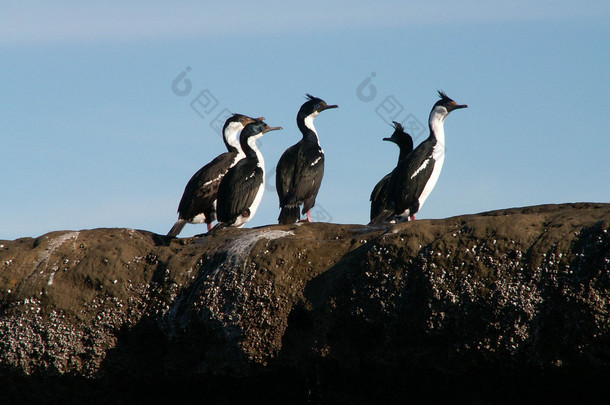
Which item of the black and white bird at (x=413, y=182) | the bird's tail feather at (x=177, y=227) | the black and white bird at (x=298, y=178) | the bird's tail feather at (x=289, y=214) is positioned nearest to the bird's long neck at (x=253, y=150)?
the black and white bird at (x=298, y=178)

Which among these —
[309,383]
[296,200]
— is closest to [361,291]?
[309,383]

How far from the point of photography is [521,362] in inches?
242

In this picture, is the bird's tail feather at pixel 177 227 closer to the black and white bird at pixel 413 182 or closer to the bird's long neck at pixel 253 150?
the bird's long neck at pixel 253 150

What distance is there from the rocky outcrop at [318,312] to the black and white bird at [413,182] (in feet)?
9.54

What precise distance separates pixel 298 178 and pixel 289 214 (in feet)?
1.80

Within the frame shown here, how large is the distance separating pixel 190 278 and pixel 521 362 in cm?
319

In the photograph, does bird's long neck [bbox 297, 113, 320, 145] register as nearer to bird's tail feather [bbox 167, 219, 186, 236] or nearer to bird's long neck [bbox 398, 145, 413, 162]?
Result: bird's long neck [bbox 398, 145, 413, 162]

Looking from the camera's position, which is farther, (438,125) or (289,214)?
(438,125)

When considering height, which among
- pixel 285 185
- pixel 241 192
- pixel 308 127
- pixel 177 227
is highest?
pixel 308 127

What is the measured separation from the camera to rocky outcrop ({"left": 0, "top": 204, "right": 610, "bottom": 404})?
611 cm

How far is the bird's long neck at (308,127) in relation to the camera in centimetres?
1295

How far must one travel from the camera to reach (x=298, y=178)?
11.5m

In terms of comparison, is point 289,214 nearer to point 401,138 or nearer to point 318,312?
point 401,138

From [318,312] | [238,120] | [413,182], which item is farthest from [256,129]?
[318,312]
